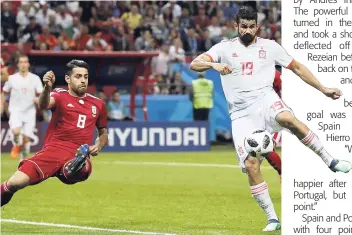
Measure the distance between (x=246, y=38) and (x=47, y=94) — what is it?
2.36 m

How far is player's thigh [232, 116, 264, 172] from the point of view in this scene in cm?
1216

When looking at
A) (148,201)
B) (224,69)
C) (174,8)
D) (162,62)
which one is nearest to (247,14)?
(224,69)

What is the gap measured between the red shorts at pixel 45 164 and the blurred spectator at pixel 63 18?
1821 centimetres

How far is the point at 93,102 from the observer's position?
40.2 ft

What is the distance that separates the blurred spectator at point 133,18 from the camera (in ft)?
102

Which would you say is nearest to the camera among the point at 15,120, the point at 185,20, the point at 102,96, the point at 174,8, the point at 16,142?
the point at 15,120

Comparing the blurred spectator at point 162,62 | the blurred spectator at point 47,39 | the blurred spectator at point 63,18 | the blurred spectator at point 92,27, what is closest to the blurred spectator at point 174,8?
the blurred spectator at point 162,62

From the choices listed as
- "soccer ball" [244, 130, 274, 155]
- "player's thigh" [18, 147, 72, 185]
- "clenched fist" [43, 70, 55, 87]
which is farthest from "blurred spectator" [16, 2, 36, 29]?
"clenched fist" [43, 70, 55, 87]

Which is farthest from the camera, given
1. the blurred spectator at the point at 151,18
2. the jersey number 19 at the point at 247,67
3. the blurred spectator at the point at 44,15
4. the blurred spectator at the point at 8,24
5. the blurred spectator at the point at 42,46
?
the blurred spectator at the point at 151,18

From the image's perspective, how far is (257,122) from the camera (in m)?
12.2

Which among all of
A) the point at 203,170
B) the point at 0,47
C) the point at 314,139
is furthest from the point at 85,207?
the point at 0,47

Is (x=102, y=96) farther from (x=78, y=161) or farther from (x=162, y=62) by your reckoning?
(x=78, y=161)

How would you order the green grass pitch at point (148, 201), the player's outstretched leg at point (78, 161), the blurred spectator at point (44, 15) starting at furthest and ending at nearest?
the blurred spectator at point (44, 15)
the green grass pitch at point (148, 201)
the player's outstretched leg at point (78, 161)

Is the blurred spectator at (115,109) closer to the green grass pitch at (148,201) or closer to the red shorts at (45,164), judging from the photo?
the green grass pitch at (148,201)
